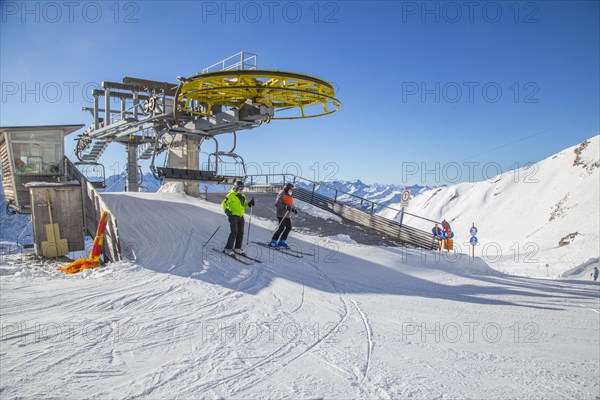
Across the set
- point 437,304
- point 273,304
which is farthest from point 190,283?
point 437,304

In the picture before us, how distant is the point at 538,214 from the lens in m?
50.2

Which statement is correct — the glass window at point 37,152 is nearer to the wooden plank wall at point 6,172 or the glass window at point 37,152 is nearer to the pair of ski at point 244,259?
the wooden plank wall at point 6,172

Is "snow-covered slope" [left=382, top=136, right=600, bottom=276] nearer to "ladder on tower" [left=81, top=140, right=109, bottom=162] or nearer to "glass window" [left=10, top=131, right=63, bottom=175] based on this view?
"glass window" [left=10, top=131, right=63, bottom=175]

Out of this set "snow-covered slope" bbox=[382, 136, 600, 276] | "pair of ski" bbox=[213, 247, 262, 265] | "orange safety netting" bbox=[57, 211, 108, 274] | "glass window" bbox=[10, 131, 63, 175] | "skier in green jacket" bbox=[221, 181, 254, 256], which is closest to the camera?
"orange safety netting" bbox=[57, 211, 108, 274]

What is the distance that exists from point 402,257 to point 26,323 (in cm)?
935

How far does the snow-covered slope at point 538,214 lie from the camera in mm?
25172

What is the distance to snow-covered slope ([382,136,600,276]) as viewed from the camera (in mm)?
25172

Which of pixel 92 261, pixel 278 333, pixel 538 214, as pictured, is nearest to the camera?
pixel 278 333

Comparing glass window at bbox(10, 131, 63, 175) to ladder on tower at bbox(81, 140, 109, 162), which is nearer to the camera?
glass window at bbox(10, 131, 63, 175)

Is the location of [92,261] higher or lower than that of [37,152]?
lower

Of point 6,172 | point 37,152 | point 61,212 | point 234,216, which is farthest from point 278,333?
point 6,172

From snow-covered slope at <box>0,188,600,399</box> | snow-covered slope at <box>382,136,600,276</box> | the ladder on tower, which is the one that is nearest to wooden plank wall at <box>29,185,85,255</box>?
snow-covered slope at <box>0,188,600,399</box>

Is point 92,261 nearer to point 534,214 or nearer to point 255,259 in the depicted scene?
point 255,259

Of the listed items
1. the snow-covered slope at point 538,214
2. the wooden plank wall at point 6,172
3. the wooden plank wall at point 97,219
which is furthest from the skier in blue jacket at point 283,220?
the snow-covered slope at point 538,214
